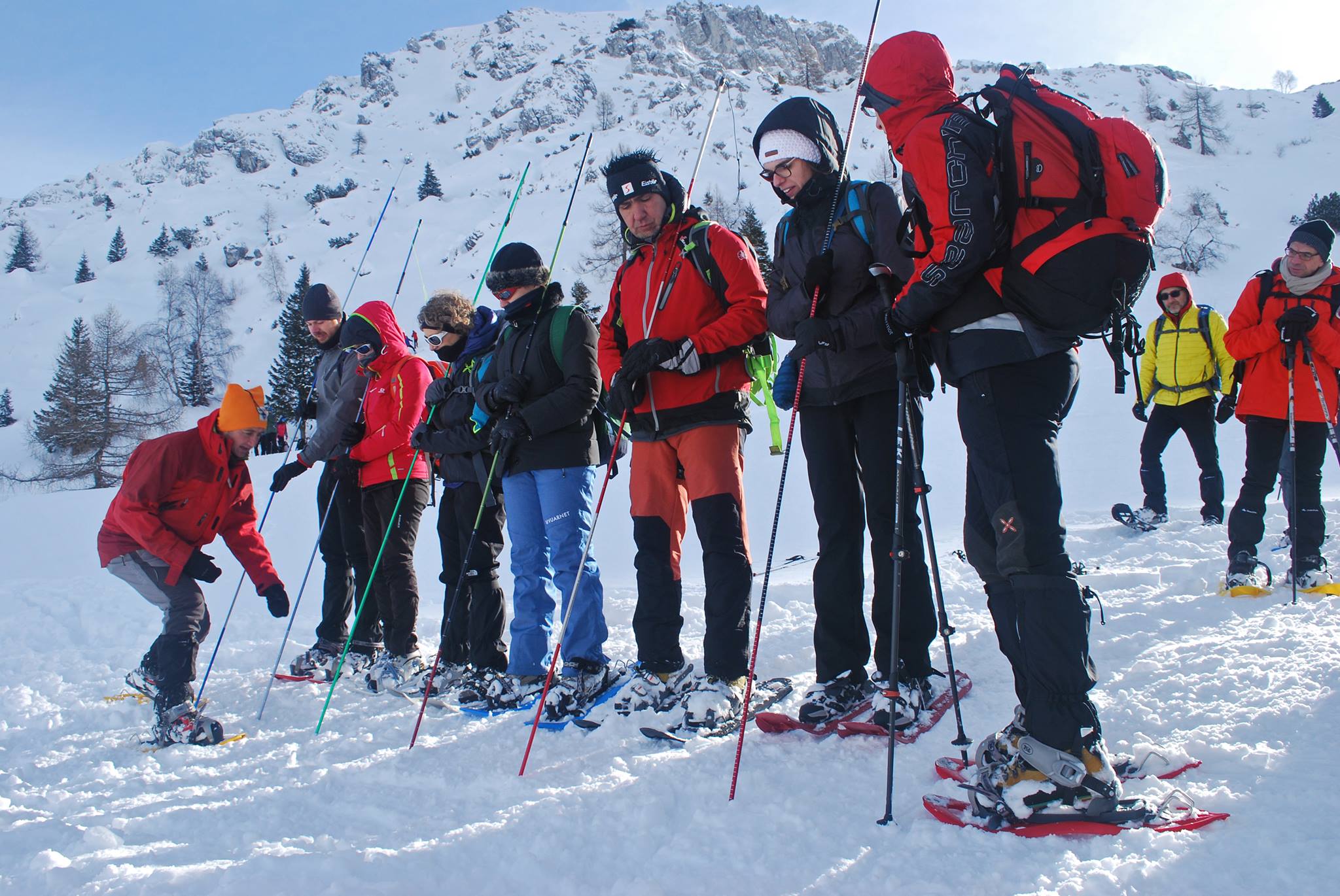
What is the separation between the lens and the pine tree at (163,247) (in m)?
68.3

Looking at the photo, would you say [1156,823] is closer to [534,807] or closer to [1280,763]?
[1280,763]

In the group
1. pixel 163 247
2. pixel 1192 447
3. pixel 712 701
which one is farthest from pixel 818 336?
pixel 163 247

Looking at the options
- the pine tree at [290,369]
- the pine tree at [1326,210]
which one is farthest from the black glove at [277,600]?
the pine tree at [1326,210]

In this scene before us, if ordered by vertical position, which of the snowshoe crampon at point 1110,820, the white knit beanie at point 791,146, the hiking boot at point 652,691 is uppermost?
the white knit beanie at point 791,146

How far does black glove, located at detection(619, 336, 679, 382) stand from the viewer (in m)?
3.27

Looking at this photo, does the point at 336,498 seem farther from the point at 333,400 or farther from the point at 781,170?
the point at 781,170

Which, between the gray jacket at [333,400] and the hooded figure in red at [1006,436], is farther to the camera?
the gray jacket at [333,400]

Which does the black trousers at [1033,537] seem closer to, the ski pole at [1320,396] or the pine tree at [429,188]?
the ski pole at [1320,396]

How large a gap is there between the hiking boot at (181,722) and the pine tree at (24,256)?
3441 inches

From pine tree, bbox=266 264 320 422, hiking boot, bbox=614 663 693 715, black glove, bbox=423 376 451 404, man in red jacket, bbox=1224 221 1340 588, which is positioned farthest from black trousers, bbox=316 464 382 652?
pine tree, bbox=266 264 320 422

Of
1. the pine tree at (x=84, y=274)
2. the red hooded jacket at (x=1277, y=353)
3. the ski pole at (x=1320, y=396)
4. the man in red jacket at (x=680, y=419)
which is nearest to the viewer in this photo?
the man in red jacket at (x=680, y=419)

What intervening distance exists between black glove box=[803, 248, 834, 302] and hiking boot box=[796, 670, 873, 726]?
1.53 meters

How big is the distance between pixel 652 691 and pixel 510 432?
143 cm

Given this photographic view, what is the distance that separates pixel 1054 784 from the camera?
1988 millimetres
